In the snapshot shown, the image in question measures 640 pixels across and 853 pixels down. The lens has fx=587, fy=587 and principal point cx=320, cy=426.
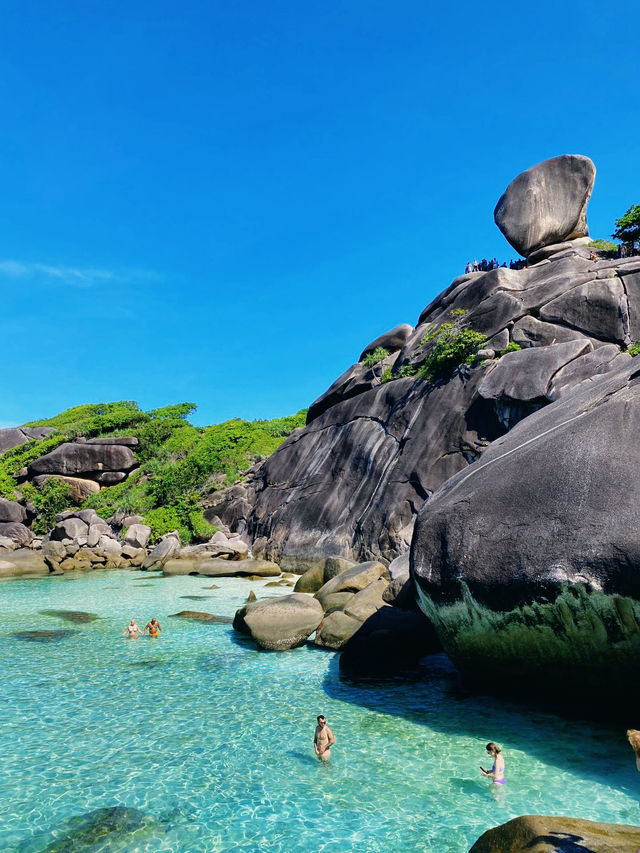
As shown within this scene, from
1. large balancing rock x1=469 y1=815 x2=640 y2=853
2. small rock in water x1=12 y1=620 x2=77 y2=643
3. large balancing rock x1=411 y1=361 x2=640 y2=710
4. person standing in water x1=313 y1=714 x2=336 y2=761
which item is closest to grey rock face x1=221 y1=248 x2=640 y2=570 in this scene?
small rock in water x1=12 y1=620 x2=77 y2=643

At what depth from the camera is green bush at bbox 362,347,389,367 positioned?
31.7 meters

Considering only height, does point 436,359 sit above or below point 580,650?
above

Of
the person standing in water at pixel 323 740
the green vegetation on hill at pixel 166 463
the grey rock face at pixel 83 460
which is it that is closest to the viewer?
the person standing in water at pixel 323 740

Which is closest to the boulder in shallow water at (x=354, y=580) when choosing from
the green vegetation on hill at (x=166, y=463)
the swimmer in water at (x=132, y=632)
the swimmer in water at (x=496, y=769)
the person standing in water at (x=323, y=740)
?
the swimmer in water at (x=132, y=632)

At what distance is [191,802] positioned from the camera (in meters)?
6.89

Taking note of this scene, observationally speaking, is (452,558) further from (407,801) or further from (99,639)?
(99,639)

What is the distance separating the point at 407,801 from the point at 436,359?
20.7 metres

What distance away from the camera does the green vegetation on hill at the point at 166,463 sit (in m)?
39.4

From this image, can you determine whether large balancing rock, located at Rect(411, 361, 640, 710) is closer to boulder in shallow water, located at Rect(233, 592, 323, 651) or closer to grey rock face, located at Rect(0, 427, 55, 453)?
boulder in shallow water, located at Rect(233, 592, 323, 651)

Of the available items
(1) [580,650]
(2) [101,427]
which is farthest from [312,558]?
(2) [101,427]

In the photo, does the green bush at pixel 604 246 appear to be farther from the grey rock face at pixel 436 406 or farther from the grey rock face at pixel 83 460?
the grey rock face at pixel 83 460

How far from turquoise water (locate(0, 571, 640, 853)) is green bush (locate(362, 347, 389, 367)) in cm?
2068

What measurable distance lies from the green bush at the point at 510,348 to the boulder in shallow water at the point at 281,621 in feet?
44.6

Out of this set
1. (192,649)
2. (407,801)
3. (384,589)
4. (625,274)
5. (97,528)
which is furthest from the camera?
(97,528)
